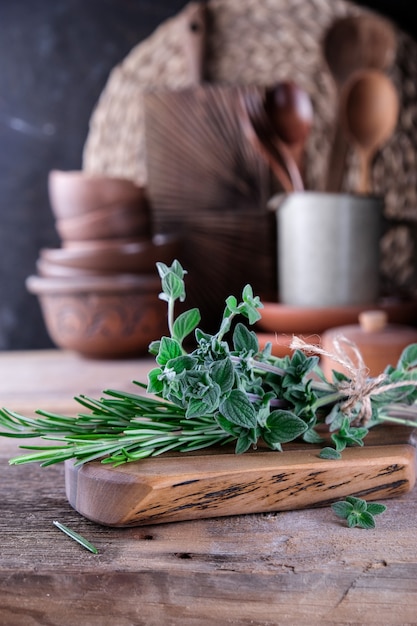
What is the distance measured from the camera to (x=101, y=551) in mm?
348

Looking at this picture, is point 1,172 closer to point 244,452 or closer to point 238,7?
point 238,7

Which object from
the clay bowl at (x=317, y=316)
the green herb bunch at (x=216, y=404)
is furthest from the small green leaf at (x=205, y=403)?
the clay bowl at (x=317, y=316)

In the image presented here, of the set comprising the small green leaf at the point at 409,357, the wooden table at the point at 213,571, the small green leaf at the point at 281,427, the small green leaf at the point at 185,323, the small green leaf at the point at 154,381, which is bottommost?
the wooden table at the point at 213,571

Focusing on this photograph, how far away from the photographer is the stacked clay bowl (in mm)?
859

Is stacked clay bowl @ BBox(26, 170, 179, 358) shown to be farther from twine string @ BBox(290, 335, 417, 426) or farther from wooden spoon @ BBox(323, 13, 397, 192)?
twine string @ BBox(290, 335, 417, 426)

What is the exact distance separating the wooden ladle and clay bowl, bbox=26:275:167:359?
351 mm

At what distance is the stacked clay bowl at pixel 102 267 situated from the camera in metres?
0.86

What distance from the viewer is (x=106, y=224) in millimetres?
866

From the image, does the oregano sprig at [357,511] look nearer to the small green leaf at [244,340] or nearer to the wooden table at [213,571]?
the wooden table at [213,571]

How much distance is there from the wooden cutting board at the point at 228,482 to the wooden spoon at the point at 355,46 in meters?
0.67

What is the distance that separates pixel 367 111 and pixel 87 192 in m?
0.42

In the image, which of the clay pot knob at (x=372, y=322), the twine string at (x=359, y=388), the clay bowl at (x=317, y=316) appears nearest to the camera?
the twine string at (x=359, y=388)

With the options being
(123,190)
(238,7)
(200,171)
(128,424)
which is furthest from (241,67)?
(128,424)

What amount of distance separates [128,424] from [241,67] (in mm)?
795
